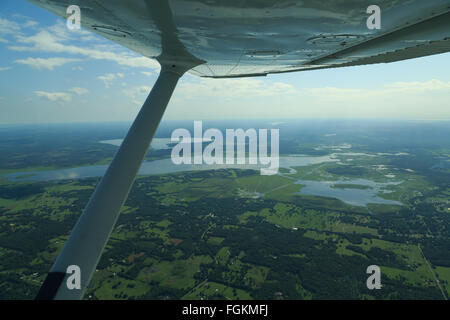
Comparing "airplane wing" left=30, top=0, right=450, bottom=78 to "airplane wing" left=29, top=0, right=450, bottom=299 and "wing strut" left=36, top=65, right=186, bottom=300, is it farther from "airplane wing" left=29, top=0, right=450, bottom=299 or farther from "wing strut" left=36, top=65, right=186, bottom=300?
"wing strut" left=36, top=65, right=186, bottom=300

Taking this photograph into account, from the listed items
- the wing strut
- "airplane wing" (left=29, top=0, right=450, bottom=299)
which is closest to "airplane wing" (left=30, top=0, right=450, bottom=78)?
"airplane wing" (left=29, top=0, right=450, bottom=299)

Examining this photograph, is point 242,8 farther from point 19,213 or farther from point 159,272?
point 19,213

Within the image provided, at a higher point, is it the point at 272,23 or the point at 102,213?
the point at 272,23

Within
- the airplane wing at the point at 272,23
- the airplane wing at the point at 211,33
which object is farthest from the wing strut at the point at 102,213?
the airplane wing at the point at 272,23

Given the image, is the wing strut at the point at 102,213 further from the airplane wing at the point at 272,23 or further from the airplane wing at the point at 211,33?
the airplane wing at the point at 272,23

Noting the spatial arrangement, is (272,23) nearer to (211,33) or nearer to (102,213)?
(211,33)

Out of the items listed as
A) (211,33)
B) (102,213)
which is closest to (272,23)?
(211,33)
